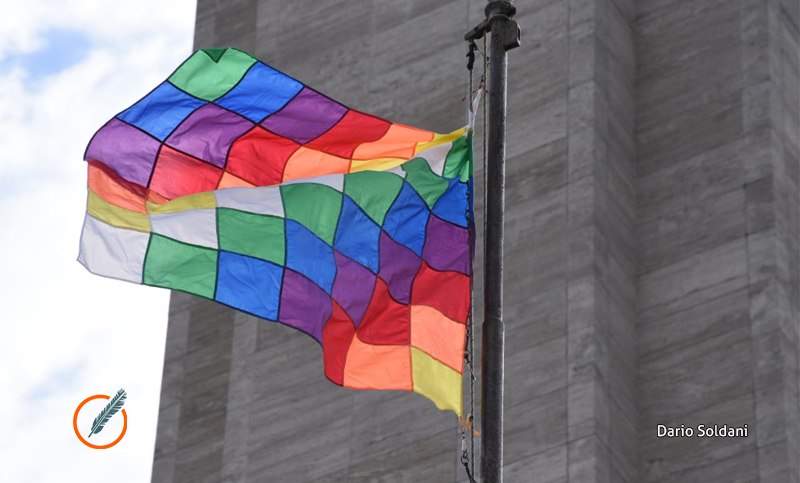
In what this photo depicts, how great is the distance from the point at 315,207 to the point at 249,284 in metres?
0.91

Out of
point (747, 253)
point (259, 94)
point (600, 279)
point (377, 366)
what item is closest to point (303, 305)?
point (377, 366)

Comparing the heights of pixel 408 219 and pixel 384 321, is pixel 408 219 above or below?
above

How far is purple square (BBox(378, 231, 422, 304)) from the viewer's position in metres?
17.5

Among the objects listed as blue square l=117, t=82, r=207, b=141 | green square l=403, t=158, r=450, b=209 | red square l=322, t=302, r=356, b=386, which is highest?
blue square l=117, t=82, r=207, b=141

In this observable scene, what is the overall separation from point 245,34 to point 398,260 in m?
12.8

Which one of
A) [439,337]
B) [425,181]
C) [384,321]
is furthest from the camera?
[425,181]

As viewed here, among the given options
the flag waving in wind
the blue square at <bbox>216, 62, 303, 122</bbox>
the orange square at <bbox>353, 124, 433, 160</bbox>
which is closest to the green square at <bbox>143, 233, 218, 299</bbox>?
the flag waving in wind

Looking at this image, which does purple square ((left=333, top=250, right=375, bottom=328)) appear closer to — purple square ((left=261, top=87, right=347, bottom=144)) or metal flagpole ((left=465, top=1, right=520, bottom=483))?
purple square ((left=261, top=87, right=347, bottom=144))

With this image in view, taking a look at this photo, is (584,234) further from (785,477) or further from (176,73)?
(176,73)

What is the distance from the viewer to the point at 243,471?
26.0 meters

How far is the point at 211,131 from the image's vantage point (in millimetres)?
19125

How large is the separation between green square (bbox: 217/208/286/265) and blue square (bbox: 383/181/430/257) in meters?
1.15

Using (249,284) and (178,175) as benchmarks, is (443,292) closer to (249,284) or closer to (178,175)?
(249,284)

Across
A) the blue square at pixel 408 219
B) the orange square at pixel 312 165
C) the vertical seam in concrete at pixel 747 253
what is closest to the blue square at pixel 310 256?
the orange square at pixel 312 165
